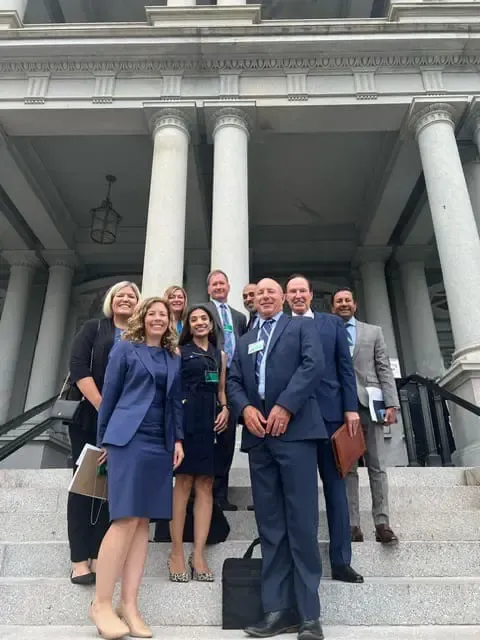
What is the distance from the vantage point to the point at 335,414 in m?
3.19

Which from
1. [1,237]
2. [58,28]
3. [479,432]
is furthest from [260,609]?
[1,237]

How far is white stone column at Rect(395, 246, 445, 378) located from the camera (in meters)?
11.3

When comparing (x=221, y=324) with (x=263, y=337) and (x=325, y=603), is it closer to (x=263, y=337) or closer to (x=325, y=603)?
(x=263, y=337)

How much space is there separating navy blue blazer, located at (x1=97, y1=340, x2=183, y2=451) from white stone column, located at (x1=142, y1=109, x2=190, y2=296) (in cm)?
402

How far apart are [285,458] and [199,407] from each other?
0.89 metres

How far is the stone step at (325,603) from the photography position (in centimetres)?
287

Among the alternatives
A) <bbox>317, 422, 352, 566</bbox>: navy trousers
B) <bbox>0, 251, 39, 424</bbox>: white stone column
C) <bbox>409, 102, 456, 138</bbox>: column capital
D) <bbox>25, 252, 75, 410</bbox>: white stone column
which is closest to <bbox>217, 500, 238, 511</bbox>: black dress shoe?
<bbox>317, 422, 352, 566</bbox>: navy trousers

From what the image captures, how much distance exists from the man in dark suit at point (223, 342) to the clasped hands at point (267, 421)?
0.84m

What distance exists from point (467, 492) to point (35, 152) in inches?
382

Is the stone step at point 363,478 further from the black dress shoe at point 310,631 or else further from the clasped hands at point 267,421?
the black dress shoe at point 310,631

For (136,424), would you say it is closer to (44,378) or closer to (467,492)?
(467,492)

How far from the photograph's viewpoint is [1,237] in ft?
39.6

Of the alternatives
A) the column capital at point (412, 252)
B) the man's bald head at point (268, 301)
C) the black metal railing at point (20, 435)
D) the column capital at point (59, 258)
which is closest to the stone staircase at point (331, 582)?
the black metal railing at point (20, 435)

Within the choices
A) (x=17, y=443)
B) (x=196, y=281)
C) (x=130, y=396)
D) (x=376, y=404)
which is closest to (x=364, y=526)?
(x=376, y=404)
